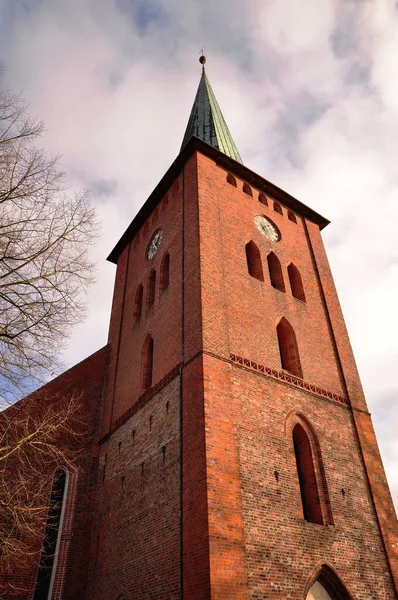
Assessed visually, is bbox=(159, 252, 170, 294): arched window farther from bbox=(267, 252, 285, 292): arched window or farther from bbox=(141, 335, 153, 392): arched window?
bbox=(267, 252, 285, 292): arched window

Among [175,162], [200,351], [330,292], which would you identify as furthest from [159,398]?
[175,162]

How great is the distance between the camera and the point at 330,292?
14.9m

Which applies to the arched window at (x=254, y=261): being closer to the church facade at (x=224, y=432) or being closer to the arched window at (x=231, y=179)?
the church facade at (x=224, y=432)

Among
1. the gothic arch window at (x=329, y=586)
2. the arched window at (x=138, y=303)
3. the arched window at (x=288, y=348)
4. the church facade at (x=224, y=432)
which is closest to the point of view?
the church facade at (x=224, y=432)

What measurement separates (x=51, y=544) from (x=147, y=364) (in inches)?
188

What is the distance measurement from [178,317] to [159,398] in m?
1.97

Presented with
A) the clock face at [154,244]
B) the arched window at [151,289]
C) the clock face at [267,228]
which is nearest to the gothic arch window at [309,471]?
the arched window at [151,289]

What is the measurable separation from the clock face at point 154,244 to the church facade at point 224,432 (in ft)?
0.38

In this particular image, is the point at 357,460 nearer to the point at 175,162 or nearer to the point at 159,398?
the point at 159,398

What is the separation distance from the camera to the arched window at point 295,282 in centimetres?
1412

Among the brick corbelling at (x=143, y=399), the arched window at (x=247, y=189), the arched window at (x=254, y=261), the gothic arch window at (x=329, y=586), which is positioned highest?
the arched window at (x=247, y=189)

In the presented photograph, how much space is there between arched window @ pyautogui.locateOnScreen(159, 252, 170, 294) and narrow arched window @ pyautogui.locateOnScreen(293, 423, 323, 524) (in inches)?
214

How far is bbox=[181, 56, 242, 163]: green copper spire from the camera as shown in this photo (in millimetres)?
18453

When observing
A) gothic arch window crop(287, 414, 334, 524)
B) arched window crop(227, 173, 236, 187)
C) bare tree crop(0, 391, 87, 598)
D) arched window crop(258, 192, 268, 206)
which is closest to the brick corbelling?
bare tree crop(0, 391, 87, 598)
